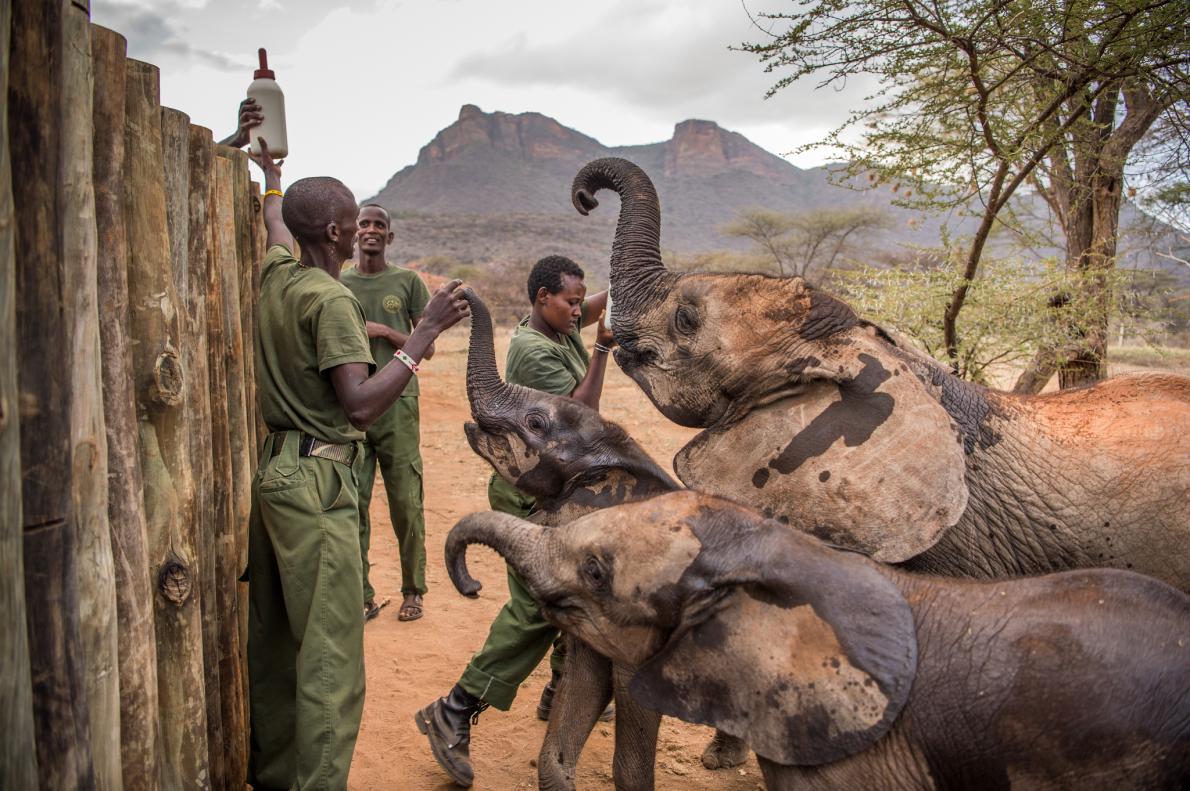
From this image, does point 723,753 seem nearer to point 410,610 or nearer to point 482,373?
point 482,373

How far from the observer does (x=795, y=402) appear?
10.6 ft

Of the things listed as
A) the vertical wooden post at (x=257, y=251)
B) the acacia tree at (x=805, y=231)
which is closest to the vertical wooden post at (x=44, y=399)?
the vertical wooden post at (x=257, y=251)

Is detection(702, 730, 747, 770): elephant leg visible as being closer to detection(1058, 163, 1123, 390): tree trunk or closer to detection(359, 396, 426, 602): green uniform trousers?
detection(359, 396, 426, 602): green uniform trousers

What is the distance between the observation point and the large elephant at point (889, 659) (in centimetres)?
230

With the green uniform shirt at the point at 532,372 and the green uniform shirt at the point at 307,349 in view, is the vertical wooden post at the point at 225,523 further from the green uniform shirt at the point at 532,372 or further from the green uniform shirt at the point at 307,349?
the green uniform shirt at the point at 532,372

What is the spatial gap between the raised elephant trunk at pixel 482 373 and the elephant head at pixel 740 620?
4.16 feet

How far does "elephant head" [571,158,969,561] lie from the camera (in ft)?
9.70

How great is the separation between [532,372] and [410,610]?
8.09 ft

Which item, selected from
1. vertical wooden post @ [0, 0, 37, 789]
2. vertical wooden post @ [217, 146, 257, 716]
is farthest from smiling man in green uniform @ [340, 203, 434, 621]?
vertical wooden post @ [0, 0, 37, 789]

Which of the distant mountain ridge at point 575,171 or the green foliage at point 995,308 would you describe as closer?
the green foliage at point 995,308

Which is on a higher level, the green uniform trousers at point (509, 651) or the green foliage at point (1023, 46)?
the green foliage at point (1023, 46)

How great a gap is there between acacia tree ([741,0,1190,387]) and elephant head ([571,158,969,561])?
8.31ft

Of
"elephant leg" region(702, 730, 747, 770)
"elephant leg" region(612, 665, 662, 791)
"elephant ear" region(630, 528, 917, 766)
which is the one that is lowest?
"elephant leg" region(702, 730, 747, 770)

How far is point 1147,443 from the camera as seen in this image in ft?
10.1
